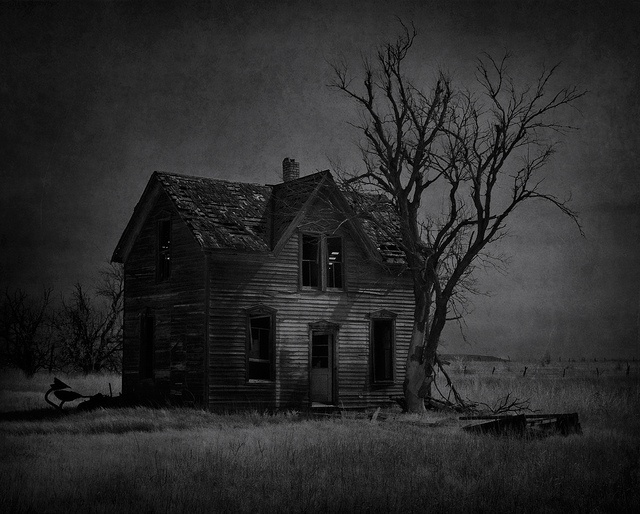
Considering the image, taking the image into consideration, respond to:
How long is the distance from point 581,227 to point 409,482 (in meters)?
9.95

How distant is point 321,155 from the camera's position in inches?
781

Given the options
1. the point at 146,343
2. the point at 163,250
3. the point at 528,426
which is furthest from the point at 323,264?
the point at 528,426

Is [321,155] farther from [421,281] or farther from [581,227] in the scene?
[581,227]

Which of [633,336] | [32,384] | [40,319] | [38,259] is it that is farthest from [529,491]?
[40,319]

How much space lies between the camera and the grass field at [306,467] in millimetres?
8297

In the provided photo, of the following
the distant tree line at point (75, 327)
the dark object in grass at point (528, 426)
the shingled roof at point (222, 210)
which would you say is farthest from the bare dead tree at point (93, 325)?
the dark object in grass at point (528, 426)

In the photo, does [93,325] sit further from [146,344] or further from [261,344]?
[261,344]

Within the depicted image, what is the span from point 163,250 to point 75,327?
1772 cm

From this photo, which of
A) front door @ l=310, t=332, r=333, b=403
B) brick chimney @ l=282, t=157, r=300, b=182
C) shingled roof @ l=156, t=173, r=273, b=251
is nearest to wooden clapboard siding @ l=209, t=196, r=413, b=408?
front door @ l=310, t=332, r=333, b=403

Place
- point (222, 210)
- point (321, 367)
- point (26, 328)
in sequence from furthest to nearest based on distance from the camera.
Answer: point (26, 328)
point (321, 367)
point (222, 210)

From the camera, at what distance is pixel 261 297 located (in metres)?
18.5

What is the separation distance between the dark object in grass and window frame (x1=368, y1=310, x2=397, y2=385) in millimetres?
5887

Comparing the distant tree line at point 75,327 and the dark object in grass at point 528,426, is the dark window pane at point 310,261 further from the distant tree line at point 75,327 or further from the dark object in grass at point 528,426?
the distant tree line at point 75,327

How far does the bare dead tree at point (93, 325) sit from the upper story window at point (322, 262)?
17.4m
